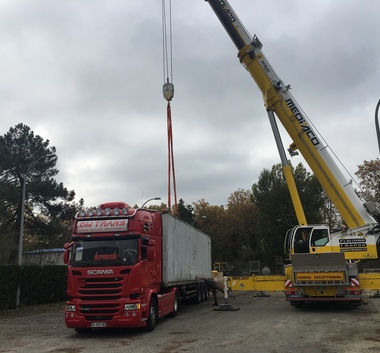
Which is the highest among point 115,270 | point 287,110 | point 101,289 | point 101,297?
point 287,110

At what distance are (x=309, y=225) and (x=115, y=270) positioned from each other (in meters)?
8.68

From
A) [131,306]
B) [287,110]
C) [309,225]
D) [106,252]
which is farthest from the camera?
[287,110]

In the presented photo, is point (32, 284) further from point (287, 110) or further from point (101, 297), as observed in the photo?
point (287, 110)

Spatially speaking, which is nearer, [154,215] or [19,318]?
[154,215]

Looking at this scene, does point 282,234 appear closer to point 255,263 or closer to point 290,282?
point 255,263

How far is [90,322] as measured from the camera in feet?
34.4

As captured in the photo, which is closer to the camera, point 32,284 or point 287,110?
point 287,110

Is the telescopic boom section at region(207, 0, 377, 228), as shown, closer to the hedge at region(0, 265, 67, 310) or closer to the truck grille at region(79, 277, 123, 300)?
the truck grille at region(79, 277, 123, 300)

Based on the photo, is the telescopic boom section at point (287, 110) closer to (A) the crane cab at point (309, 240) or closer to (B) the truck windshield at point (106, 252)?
(A) the crane cab at point (309, 240)

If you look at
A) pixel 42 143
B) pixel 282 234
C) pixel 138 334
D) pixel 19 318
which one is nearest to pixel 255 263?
pixel 282 234

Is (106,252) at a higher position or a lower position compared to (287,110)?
lower

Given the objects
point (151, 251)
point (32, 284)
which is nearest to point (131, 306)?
point (151, 251)

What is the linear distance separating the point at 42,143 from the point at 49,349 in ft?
110

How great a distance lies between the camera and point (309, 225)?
16.0 m
